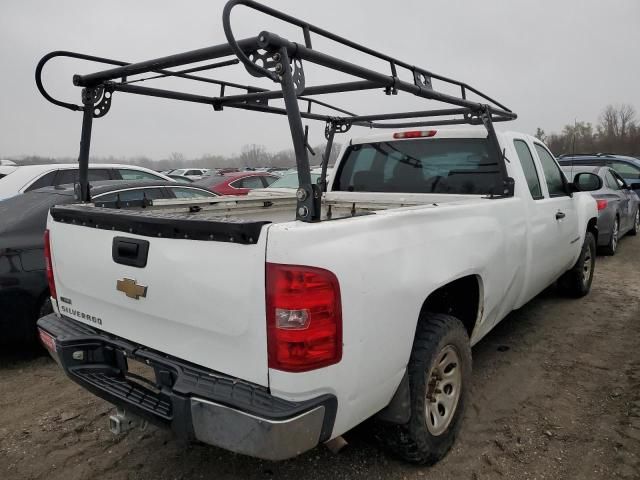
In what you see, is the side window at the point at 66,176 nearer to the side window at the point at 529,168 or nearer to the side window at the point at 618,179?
the side window at the point at 529,168

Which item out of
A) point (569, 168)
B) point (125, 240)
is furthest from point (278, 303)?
point (569, 168)

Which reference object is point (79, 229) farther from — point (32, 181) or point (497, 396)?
point (32, 181)

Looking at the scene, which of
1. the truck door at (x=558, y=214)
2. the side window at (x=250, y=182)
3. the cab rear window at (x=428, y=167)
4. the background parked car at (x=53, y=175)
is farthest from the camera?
the side window at (x=250, y=182)

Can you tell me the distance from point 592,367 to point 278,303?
3.18 metres

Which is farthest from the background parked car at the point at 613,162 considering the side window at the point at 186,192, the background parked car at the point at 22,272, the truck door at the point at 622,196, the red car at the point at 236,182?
the background parked car at the point at 22,272

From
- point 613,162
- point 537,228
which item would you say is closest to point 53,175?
point 537,228

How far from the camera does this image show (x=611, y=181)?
836cm

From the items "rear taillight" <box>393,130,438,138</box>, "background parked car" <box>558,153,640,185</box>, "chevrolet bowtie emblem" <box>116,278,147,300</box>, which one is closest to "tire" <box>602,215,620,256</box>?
"background parked car" <box>558,153,640,185</box>

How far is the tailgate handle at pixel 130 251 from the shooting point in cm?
214

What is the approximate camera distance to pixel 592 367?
3.80 m

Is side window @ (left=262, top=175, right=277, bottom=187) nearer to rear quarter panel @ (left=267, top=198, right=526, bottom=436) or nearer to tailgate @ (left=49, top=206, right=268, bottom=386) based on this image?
tailgate @ (left=49, top=206, right=268, bottom=386)

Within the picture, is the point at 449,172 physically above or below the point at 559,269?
above

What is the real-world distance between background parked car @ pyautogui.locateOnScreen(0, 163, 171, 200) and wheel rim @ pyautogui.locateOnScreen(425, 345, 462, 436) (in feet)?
17.2

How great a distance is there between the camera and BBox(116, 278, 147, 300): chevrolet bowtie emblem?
2.17 m
